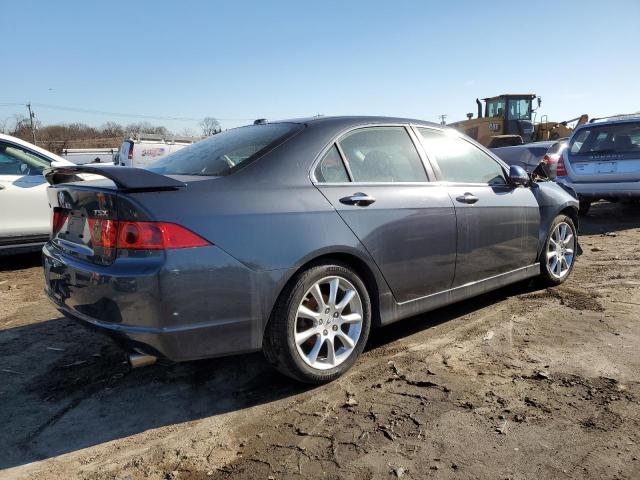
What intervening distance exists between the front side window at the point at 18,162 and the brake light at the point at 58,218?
3674mm

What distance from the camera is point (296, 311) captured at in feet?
9.35

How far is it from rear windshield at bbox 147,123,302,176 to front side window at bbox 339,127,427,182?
0.41 meters

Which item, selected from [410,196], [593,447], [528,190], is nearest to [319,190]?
[410,196]

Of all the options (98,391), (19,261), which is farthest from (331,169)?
(19,261)

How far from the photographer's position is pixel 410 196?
3.48 m

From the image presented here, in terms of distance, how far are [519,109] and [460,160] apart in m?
19.7

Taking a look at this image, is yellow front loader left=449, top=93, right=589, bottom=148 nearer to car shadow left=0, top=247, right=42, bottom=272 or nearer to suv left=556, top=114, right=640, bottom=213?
Answer: suv left=556, top=114, right=640, bottom=213

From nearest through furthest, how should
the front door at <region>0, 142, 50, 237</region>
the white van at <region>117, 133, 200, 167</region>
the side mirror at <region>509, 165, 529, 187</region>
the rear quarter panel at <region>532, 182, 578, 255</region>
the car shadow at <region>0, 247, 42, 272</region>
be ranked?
1. the side mirror at <region>509, 165, 529, 187</region>
2. the rear quarter panel at <region>532, 182, 578, 255</region>
3. the front door at <region>0, 142, 50, 237</region>
4. the car shadow at <region>0, 247, 42, 272</region>
5. the white van at <region>117, 133, 200, 167</region>

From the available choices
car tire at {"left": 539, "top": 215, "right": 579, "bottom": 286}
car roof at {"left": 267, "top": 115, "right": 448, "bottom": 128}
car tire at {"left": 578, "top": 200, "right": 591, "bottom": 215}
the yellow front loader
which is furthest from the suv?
the yellow front loader

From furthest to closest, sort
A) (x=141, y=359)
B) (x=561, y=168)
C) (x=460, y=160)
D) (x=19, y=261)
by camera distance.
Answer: (x=561, y=168) < (x=19, y=261) < (x=460, y=160) < (x=141, y=359)

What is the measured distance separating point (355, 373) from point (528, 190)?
249 centimetres

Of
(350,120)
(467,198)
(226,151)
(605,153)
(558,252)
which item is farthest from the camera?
(605,153)

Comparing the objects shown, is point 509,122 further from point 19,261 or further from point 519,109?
point 19,261

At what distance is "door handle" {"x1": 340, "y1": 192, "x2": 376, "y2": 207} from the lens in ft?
10.3
